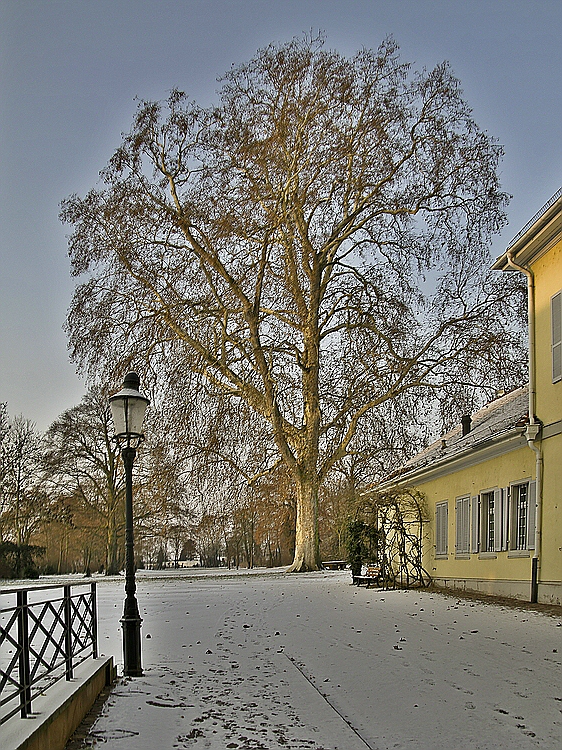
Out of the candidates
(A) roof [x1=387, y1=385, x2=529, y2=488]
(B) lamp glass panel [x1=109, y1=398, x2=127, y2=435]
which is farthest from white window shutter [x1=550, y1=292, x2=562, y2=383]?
(B) lamp glass panel [x1=109, y1=398, x2=127, y2=435]

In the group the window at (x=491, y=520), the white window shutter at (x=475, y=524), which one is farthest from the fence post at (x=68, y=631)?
the white window shutter at (x=475, y=524)

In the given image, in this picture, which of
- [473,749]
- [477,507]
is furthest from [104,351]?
[473,749]

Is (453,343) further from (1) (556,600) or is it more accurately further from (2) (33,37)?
(2) (33,37)

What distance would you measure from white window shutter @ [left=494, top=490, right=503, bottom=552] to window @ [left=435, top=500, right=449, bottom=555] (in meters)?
4.18

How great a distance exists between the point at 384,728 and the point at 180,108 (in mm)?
26653

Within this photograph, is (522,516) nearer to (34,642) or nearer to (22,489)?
(34,642)

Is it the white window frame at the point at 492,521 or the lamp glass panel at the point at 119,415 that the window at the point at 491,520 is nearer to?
the white window frame at the point at 492,521

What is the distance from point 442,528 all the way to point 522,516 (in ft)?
19.5

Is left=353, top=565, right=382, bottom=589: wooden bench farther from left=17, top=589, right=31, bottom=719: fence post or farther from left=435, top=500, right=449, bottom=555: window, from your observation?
left=17, top=589, right=31, bottom=719: fence post

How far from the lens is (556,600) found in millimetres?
15922

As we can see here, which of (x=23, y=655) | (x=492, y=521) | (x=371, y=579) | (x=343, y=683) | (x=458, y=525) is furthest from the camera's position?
(x=371, y=579)

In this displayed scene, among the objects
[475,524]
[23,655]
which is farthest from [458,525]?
[23,655]

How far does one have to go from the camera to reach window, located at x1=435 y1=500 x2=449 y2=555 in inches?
935

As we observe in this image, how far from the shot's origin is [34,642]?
6.36 meters
